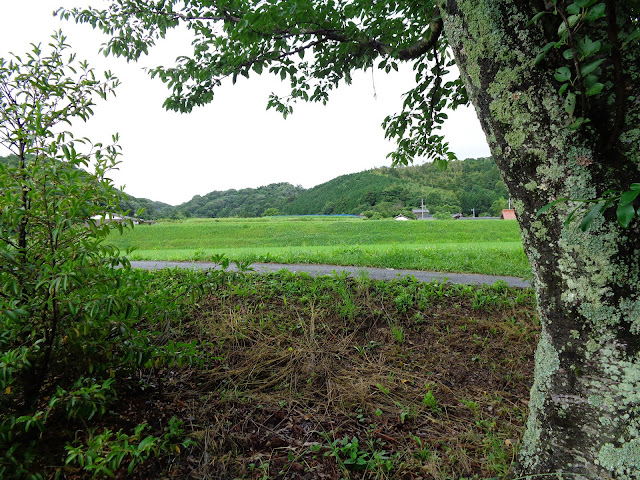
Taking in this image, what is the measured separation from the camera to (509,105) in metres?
1.45

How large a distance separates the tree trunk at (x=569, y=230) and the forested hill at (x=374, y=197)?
23567mm

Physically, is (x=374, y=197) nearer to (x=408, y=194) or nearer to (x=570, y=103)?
(x=408, y=194)

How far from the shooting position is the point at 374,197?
36.1m

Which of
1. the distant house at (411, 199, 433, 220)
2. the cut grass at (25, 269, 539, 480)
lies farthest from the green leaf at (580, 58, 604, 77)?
the distant house at (411, 199, 433, 220)

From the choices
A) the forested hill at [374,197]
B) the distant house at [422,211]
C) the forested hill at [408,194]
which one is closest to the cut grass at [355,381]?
the forested hill at [374,197]

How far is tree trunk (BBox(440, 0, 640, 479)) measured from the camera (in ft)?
4.21

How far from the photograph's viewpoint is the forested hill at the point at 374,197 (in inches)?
1101

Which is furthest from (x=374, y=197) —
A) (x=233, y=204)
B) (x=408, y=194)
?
(x=233, y=204)

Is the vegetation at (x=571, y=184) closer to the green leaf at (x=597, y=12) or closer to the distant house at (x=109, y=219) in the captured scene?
the green leaf at (x=597, y=12)

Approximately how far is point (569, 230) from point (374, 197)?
116ft

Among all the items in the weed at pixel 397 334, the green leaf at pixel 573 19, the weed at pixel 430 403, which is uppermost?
the green leaf at pixel 573 19

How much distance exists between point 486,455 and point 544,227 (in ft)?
4.36

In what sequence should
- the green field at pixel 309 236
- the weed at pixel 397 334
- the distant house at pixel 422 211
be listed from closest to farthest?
the weed at pixel 397 334, the green field at pixel 309 236, the distant house at pixel 422 211

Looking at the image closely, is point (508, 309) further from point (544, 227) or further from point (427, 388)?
point (544, 227)
